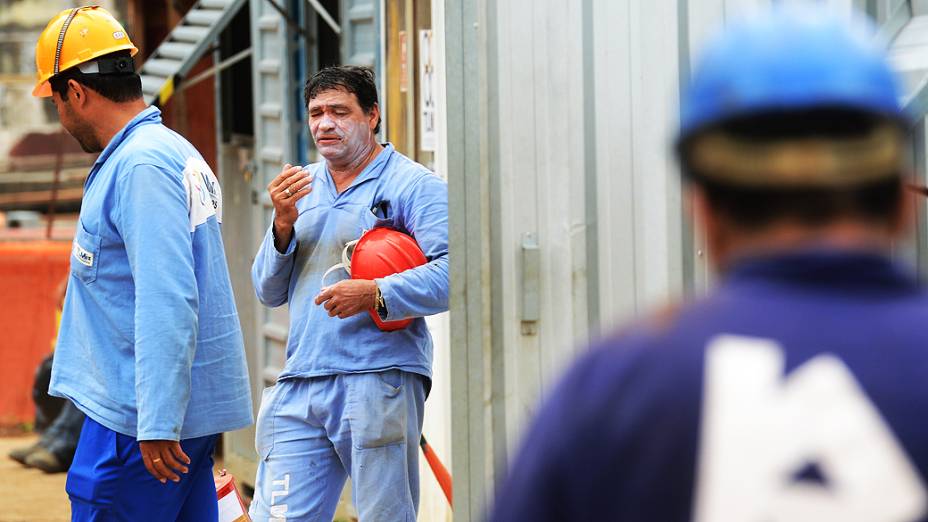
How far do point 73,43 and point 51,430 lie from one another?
240 inches

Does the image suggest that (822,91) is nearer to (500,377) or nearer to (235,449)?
(500,377)

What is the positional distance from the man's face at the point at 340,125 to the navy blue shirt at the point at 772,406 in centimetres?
361

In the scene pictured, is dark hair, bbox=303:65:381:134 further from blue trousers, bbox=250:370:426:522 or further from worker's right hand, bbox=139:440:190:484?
worker's right hand, bbox=139:440:190:484

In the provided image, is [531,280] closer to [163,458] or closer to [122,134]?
[163,458]

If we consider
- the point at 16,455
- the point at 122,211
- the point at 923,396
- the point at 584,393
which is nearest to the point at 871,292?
the point at 923,396

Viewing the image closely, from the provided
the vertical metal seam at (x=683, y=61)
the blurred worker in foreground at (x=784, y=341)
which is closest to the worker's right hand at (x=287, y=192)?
the vertical metal seam at (x=683, y=61)

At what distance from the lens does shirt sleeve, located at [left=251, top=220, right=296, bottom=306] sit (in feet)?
16.6

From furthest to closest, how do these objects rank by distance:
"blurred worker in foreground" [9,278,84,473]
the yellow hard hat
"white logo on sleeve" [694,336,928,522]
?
"blurred worker in foreground" [9,278,84,473], the yellow hard hat, "white logo on sleeve" [694,336,928,522]

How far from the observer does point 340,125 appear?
5180 millimetres

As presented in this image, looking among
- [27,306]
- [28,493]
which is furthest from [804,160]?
[27,306]

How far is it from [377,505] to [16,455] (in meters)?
5.72

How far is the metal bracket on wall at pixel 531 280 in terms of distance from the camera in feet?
13.1

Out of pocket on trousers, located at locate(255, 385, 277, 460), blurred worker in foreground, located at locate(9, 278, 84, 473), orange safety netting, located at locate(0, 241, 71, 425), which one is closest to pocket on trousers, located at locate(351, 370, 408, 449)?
pocket on trousers, located at locate(255, 385, 277, 460)

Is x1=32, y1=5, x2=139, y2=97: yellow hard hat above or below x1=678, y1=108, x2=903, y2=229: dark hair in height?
above
